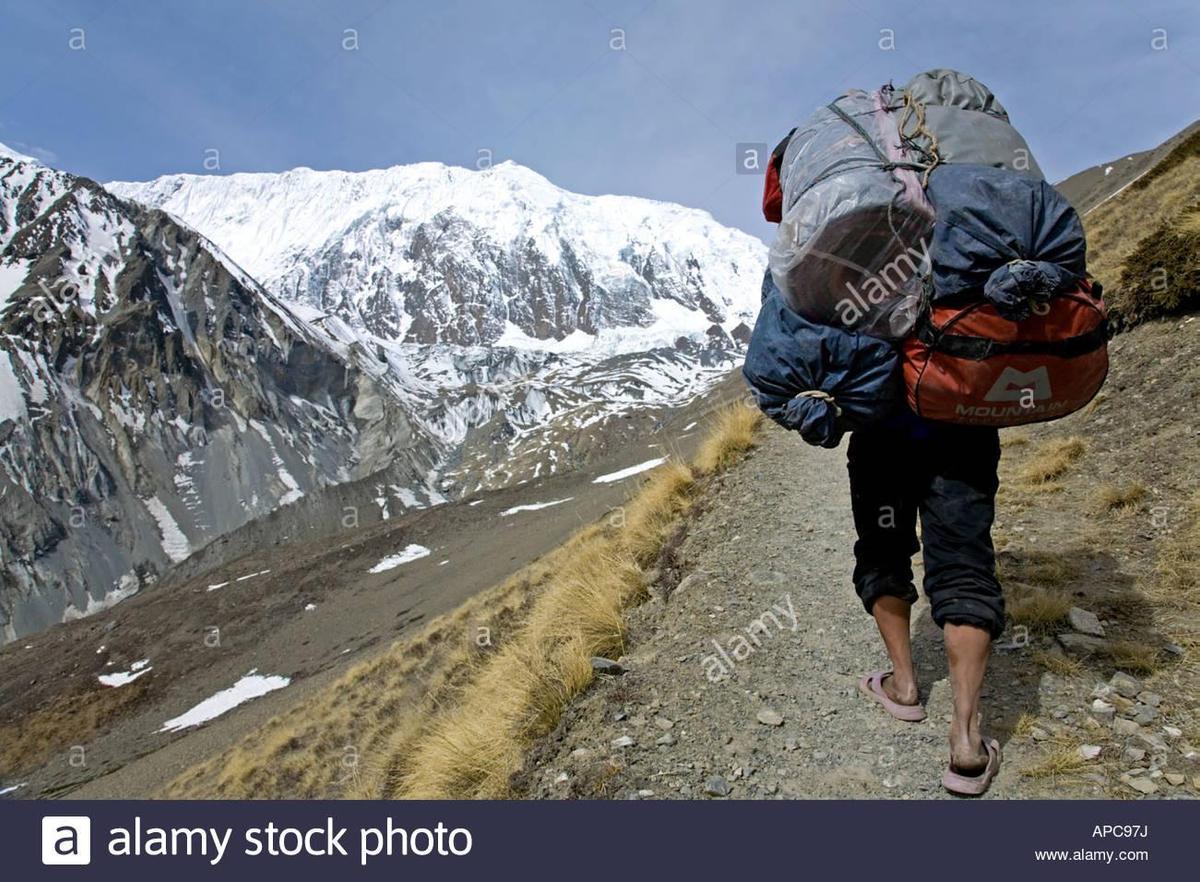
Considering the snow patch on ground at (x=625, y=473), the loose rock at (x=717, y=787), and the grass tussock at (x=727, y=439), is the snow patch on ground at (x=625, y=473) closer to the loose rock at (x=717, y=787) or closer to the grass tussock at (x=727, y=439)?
the grass tussock at (x=727, y=439)

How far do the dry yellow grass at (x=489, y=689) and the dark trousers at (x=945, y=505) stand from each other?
1.96m

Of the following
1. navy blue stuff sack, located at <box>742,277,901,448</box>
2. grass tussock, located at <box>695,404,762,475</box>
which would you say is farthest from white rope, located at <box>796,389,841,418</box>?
grass tussock, located at <box>695,404,762,475</box>

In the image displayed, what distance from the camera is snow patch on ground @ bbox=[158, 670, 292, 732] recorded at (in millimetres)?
32406

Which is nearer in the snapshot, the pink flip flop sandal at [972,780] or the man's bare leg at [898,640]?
the pink flip flop sandal at [972,780]

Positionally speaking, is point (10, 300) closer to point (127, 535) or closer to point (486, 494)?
point (127, 535)

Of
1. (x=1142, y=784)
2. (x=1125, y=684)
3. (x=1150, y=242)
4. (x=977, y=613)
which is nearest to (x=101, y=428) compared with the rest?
(x=1150, y=242)

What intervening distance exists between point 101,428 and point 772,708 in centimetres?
20313

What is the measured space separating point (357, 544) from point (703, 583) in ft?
160

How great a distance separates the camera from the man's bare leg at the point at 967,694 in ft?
9.32

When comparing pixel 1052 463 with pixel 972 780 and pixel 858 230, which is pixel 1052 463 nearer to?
pixel 972 780

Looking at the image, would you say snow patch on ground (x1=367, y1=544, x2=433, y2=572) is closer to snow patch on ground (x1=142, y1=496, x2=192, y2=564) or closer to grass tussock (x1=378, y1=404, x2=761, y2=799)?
grass tussock (x1=378, y1=404, x2=761, y2=799)

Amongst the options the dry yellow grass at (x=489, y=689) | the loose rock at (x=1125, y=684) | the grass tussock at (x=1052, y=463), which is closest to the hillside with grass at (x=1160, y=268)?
the grass tussock at (x=1052, y=463)

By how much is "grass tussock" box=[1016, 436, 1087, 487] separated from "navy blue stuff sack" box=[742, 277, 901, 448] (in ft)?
14.9
